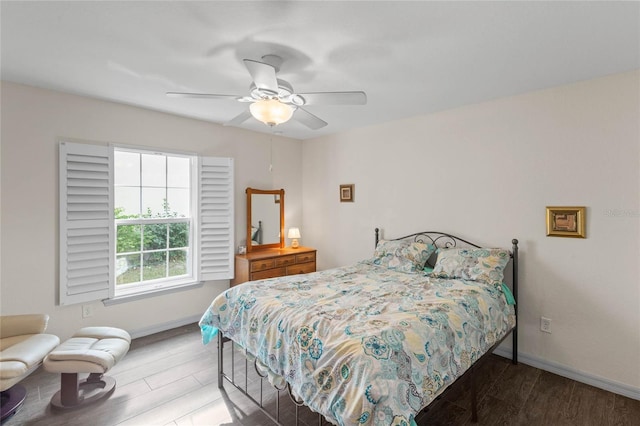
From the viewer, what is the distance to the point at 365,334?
162 cm

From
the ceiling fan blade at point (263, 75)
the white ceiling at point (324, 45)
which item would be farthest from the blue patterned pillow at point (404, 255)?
the ceiling fan blade at point (263, 75)

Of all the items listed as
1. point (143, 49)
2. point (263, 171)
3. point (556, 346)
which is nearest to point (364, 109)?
point (263, 171)

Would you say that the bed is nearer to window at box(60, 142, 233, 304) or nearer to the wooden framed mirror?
window at box(60, 142, 233, 304)

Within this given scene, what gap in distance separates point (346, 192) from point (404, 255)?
55.3 inches

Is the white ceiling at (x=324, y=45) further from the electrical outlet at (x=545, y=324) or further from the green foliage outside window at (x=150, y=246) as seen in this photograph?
the electrical outlet at (x=545, y=324)

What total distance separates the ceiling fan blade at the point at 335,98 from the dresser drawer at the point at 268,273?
2400 millimetres

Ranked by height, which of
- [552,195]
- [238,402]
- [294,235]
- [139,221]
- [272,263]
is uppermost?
[552,195]

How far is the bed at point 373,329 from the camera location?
1.43 meters

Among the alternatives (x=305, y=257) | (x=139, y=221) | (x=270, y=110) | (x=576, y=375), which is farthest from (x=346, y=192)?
(x=576, y=375)

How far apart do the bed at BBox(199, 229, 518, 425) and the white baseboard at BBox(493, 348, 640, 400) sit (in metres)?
0.15

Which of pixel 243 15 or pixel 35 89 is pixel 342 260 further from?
pixel 35 89

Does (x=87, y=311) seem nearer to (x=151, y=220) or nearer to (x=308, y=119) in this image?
(x=151, y=220)

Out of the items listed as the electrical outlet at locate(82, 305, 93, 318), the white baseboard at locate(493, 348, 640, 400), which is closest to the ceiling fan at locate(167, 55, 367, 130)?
the electrical outlet at locate(82, 305, 93, 318)

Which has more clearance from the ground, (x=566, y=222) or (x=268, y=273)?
(x=566, y=222)
